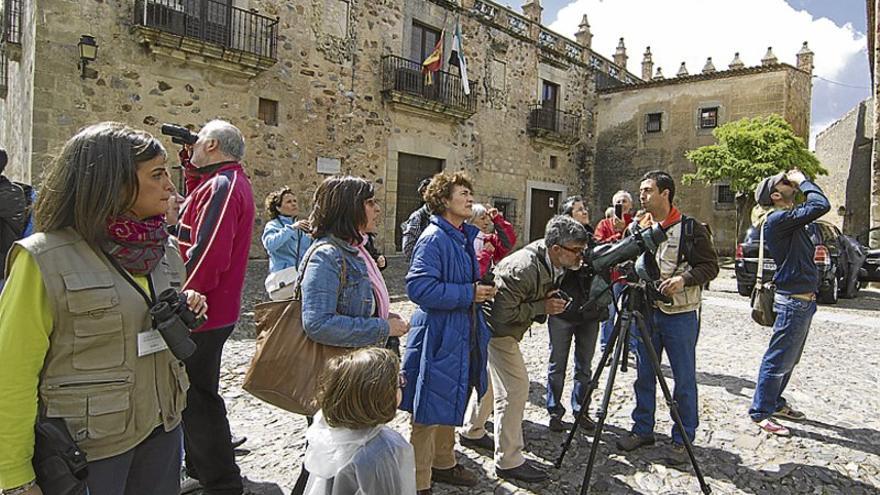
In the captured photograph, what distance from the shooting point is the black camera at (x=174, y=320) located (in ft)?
4.97

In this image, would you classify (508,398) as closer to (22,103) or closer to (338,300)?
(338,300)

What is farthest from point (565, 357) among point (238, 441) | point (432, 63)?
point (432, 63)

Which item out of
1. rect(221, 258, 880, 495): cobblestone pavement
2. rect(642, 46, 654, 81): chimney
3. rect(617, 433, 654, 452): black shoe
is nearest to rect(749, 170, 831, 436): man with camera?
rect(221, 258, 880, 495): cobblestone pavement

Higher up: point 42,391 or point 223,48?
point 223,48

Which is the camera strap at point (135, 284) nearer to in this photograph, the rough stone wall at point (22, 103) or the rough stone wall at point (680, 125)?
the rough stone wall at point (22, 103)

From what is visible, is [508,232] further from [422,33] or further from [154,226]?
[422,33]

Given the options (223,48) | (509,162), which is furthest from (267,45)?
(509,162)

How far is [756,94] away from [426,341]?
20.1 m

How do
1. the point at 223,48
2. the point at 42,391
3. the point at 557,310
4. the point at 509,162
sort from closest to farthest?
1. the point at 42,391
2. the point at 557,310
3. the point at 223,48
4. the point at 509,162

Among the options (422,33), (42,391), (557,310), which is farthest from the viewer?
(422,33)

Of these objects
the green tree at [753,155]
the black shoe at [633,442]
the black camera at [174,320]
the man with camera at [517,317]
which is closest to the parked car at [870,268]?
the green tree at [753,155]

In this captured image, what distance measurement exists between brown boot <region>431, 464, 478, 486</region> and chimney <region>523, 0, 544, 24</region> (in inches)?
728

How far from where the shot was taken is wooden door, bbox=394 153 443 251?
14.9m

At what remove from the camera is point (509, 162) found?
709 inches
